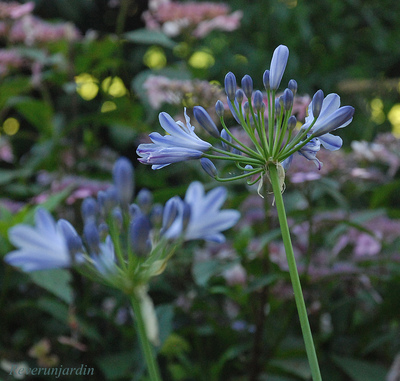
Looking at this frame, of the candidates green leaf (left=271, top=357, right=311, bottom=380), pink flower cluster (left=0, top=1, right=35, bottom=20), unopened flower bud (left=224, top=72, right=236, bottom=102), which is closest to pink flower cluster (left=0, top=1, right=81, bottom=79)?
pink flower cluster (left=0, top=1, right=35, bottom=20)

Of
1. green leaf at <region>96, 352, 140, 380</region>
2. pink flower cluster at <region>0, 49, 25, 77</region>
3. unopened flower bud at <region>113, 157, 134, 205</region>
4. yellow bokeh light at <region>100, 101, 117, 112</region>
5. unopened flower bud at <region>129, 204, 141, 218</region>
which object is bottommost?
green leaf at <region>96, 352, 140, 380</region>

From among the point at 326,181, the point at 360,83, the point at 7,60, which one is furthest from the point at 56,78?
the point at 360,83

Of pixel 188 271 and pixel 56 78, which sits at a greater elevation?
pixel 56 78

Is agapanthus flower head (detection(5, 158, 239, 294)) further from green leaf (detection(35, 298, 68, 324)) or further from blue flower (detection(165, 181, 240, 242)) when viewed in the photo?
green leaf (detection(35, 298, 68, 324))

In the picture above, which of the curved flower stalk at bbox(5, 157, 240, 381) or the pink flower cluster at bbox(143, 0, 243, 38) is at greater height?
the curved flower stalk at bbox(5, 157, 240, 381)

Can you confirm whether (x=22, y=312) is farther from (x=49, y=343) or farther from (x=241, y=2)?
(x=241, y=2)

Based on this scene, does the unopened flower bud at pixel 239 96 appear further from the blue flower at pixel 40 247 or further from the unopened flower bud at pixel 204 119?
the blue flower at pixel 40 247
